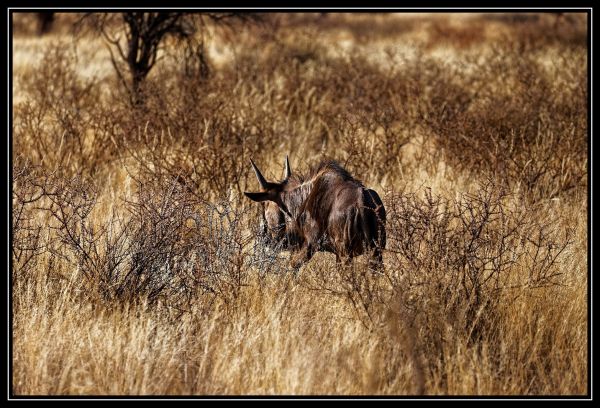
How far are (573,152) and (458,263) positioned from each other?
4.64 metres

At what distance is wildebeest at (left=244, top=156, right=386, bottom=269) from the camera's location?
18.0 ft

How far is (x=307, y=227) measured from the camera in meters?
5.80

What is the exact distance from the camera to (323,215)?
5.69m

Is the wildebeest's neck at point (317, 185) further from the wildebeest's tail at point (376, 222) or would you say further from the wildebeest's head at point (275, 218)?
the wildebeest's tail at point (376, 222)

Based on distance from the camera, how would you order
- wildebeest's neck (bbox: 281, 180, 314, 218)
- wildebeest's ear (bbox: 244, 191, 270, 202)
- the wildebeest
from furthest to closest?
wildebeest's neck (bbox: 281, 180, 314, 218), wildebeest's ear (bbox: 244, 191, 270, 202), the wildebeest

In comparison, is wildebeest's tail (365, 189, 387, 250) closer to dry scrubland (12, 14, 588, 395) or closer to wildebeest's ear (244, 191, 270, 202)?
dry scrubland (12, 14, 588, 395)

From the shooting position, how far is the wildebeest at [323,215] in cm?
548

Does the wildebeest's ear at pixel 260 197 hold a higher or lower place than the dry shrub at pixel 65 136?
lower

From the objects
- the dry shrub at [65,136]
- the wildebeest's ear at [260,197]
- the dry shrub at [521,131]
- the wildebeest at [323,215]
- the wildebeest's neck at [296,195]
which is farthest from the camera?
the dry shrub at [65,136]

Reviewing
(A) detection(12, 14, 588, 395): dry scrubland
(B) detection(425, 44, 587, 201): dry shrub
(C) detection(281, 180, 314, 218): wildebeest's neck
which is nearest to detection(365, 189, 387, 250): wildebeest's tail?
(A) detection(12, 14, 588, 395): dry scrubland

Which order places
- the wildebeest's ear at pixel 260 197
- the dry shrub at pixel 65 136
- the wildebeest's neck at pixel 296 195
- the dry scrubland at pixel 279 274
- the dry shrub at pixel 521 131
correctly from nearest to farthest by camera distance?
the dry scrubland at pixel 279 274 → the wildebeest's ear at pixel 260 197 → the wildebeest's neck at pixel 296 195 → the dry shrub at pixel 521 131 → the dry shrub at pixel 65 136

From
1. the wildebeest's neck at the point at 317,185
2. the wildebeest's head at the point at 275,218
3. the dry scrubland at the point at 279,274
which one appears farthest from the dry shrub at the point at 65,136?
the wildebeest's neck at the point at 317,185

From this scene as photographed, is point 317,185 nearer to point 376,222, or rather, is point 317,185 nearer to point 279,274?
point 376,222
